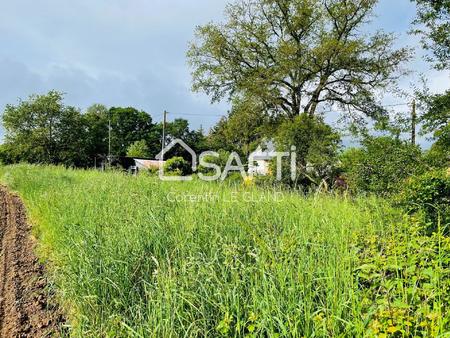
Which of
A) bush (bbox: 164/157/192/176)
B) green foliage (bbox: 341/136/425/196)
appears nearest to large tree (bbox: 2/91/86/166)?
bush (bbox: 164/157/192/176)

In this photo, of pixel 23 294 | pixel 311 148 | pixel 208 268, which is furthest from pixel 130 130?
pixel 208 268

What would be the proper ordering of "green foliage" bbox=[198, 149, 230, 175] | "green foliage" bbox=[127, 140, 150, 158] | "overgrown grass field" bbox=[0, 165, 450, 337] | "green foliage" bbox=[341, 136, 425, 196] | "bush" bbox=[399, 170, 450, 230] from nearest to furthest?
"overgrown grass field" bbox=[0, 165, 450, 337] < "bush" bbox=[399, 170, 450, 230] < "green foliage" bbox=[341, 136, 425, 196] < "green foliage" bbox=[198, 149, 230, 175] < "green foliage" bbox=[127, 140, 150, 158]

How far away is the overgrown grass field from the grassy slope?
0.04 ft

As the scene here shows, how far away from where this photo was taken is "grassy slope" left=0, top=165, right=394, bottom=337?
1994mm

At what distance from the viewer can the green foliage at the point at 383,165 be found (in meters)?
6.77

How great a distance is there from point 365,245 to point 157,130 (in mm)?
Result: 56330

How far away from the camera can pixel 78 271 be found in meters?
3.07

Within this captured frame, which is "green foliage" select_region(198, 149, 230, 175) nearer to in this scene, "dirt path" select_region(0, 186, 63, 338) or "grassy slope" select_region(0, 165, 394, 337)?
"dirt path" select_region(0, 186, 63, 338)

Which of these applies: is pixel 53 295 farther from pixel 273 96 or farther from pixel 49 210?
pixel 273 96

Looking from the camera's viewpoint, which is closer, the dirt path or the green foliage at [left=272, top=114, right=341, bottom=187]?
the dirt path

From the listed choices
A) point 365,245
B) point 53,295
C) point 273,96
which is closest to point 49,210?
point 53,295

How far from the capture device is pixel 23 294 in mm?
3314

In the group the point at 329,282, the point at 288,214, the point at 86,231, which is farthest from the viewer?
the point at 288,214

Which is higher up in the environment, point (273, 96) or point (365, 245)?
point (273, 96)
